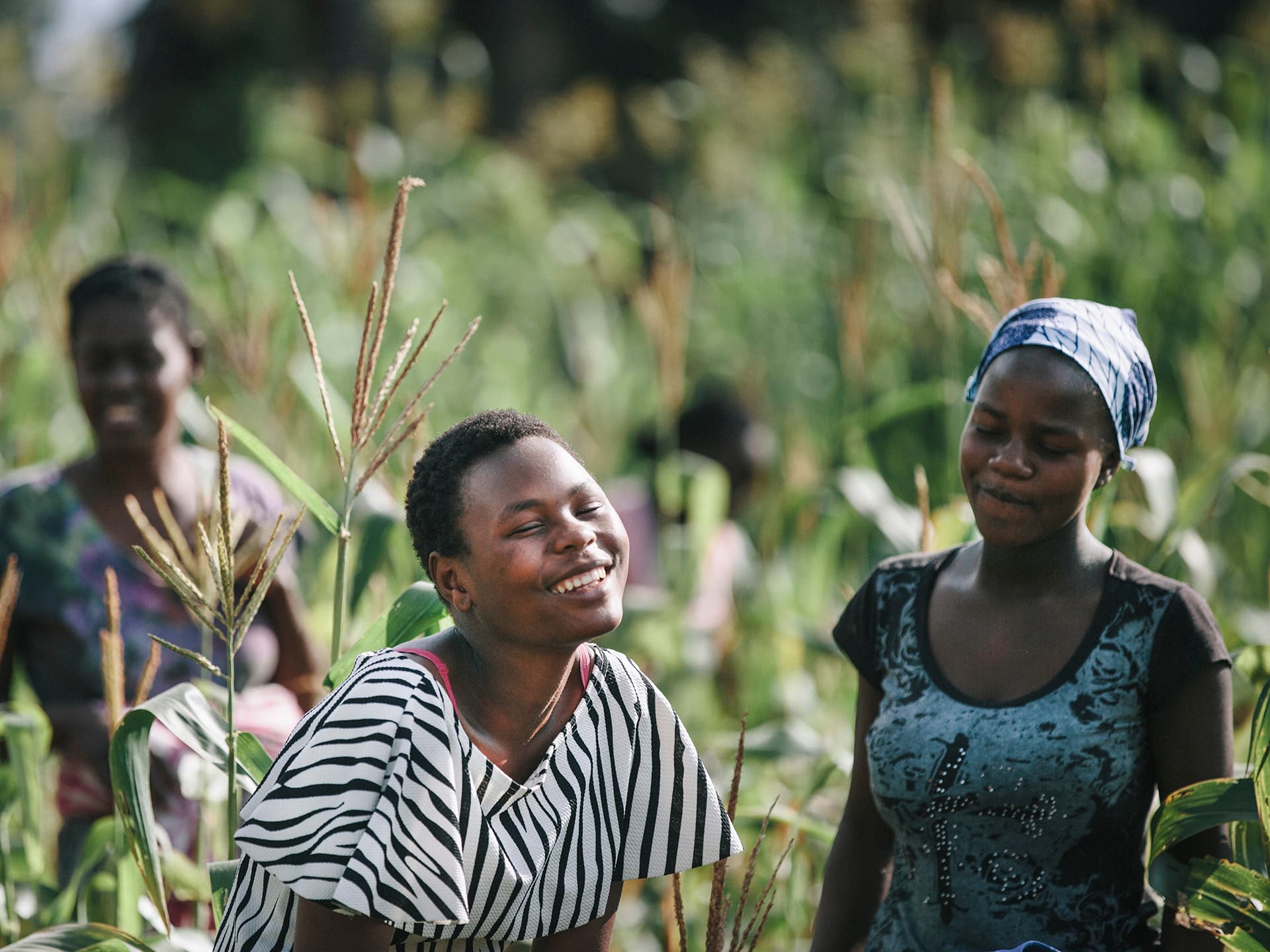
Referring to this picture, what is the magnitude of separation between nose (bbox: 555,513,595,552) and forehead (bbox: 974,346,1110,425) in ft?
1.81

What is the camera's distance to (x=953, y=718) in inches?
67.4

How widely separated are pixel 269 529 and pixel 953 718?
1329mm

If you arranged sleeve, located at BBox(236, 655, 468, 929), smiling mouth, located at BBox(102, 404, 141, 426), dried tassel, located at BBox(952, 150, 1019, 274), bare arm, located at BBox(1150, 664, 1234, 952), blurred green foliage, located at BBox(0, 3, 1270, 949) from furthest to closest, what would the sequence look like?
blurred green foliage, located at BBox(0, 3, 1270, 949), smiling mouth, located at BBox(102, 404, 141, 426), dried tassel, located at BBox(952, 150, 1019, 274), bare arm, located at BBox(1150, 664, 1234, 952), sleeve, located at BBox(236, 655, 468, 929)

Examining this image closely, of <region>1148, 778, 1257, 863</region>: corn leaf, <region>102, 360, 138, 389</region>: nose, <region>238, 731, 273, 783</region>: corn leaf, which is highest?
<region>102, 360, 138, 389</region>: nose

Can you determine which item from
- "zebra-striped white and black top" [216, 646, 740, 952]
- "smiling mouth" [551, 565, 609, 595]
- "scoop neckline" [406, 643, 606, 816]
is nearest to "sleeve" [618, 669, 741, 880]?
"zebra-striped white and black top" [216, 646, 740, 952]

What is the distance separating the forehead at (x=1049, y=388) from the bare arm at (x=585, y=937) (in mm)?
766

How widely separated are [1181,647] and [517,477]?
0.82 m

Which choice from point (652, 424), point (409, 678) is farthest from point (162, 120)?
point (409, 678)

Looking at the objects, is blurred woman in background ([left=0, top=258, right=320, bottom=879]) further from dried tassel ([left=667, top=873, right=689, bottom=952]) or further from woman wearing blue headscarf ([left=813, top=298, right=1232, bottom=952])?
woman wearing blue headscarf ([left=813, top=298, right=1232, bottom=952])

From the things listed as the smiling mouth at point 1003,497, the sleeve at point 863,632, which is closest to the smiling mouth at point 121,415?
the sleeve at point 863,632

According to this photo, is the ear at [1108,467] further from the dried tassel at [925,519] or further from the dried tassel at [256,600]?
the dried tassel at [256,600]

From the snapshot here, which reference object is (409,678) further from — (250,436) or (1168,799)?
(1168,799)

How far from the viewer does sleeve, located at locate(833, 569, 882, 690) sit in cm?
187

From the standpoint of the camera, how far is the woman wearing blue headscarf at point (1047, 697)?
1.65 metres
